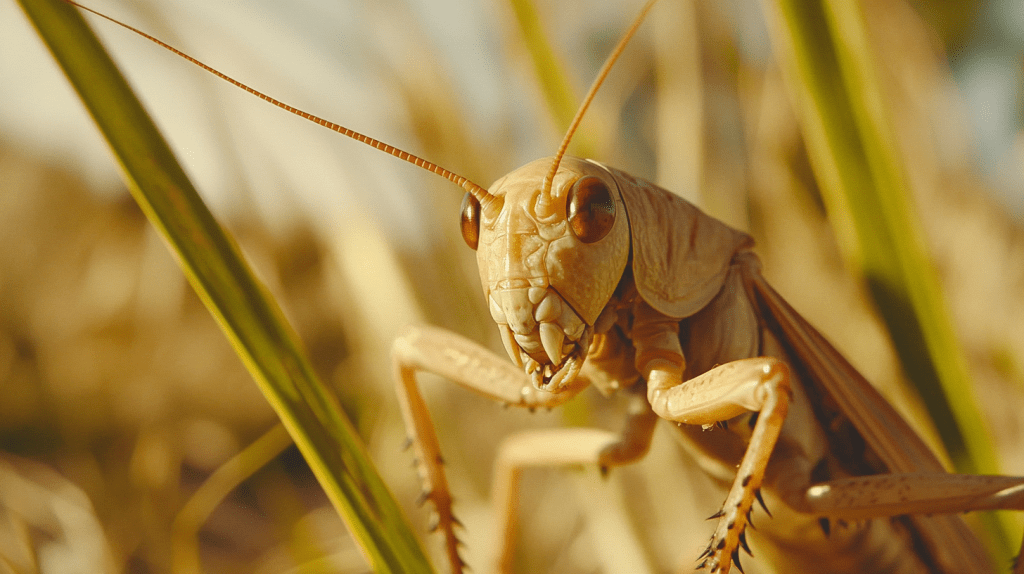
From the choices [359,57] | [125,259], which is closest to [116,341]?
[125,259]

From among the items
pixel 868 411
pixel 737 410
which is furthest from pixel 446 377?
pixel 868 411

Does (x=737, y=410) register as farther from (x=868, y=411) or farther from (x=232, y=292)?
(x=232, y=292)

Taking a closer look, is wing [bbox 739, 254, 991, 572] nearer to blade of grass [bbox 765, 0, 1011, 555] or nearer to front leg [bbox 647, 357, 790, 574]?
blade of grass [bbox 765, 0, 1011, 555]

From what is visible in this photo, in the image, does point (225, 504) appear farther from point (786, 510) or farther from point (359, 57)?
point (786, 510)

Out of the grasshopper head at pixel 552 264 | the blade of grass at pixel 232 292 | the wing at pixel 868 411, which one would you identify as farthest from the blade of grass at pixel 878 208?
the blade of grass at pixel 232 292

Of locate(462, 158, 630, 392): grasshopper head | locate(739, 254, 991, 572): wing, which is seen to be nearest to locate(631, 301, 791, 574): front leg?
locate(462, 158, 630, 392): grasshopper head
